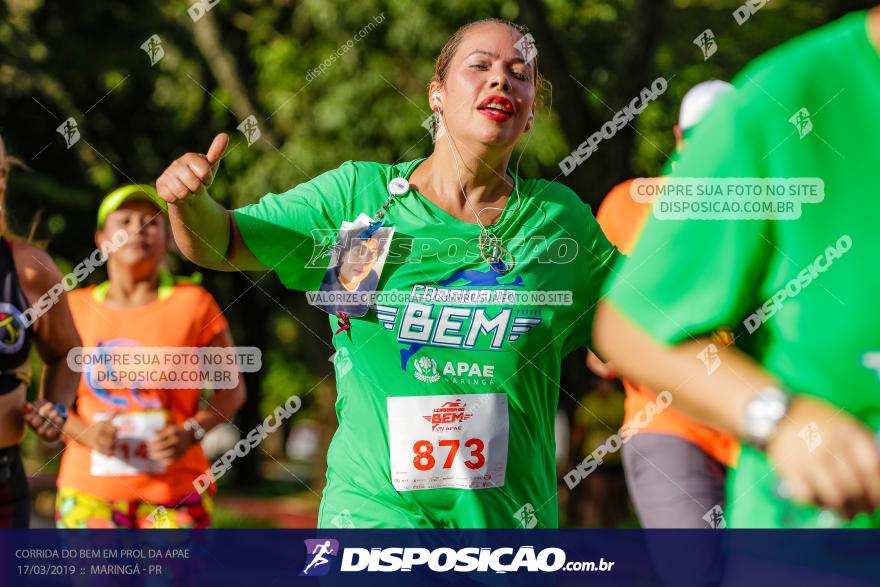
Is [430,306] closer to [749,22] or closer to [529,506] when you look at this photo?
[529,506]

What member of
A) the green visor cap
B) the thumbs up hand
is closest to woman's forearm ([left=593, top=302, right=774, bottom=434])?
the thumbs up hand

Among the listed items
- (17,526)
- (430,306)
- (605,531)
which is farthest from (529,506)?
(17,526)

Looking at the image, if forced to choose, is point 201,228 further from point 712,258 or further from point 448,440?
point 712,258

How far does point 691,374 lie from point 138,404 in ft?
11.9

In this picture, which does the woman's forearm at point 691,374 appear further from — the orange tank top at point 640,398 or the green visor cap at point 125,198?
the green visor cap at point 125,198

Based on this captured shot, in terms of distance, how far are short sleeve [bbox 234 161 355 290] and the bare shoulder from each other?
1.52 meters

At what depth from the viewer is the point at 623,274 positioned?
6.43 ft

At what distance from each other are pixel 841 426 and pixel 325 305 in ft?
6.50

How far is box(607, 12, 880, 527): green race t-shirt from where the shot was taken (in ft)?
5.82

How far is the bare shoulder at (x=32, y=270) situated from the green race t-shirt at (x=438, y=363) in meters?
1.57

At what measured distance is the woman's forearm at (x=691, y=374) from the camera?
1723 mm

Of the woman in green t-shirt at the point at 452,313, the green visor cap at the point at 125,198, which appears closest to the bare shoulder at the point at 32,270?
the green visor cap at the point at 125,198

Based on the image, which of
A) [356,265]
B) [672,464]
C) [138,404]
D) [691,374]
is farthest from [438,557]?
[138,404]

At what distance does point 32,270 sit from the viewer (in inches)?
183
